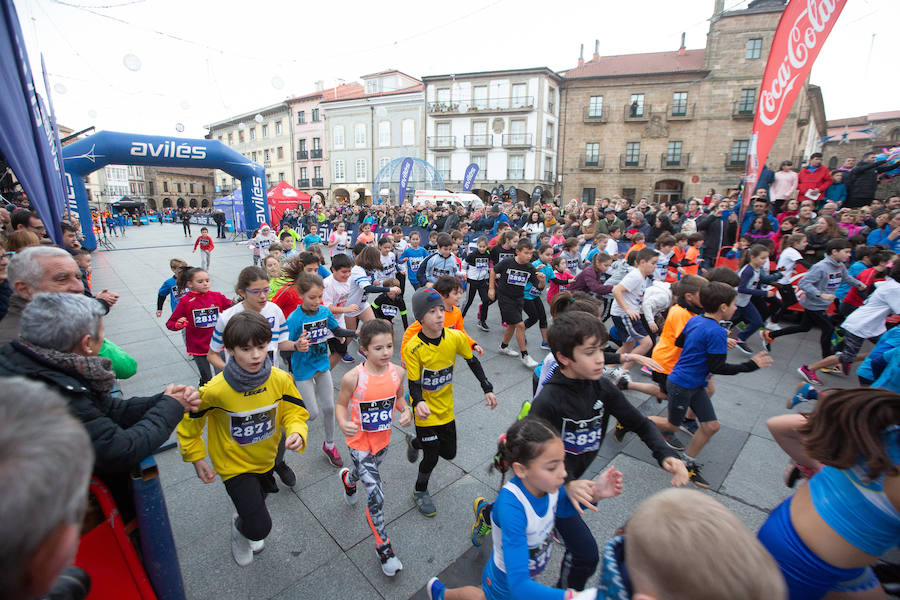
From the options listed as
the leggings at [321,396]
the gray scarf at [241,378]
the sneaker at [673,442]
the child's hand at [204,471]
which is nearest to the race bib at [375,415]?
the gray scarf at [241,378]

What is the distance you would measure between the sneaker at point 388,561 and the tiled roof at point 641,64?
38.1 metres

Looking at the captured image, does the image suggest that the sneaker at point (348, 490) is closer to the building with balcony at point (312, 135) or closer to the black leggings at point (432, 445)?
the black leggings at point (432, 445)

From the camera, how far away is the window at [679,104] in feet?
102

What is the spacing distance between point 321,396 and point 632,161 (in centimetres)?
3564

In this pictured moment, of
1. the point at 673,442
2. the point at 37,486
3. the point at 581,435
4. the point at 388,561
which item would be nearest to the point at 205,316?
the point at 388,561

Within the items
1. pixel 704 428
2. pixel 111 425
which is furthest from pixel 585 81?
pixel 111 425

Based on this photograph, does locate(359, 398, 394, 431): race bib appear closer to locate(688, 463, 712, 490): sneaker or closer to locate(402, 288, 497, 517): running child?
locate(402, 288, 497, 517): running child

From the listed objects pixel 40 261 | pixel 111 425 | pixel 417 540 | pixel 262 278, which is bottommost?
pixel 417 540

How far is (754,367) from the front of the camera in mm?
2959

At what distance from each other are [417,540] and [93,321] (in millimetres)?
2333

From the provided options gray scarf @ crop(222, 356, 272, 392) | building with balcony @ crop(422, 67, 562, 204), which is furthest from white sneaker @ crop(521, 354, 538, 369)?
building with balcony @ crop(422, 67, 562, 204)

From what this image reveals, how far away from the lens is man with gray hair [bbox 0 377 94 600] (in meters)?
0.69

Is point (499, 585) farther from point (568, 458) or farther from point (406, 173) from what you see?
point (406, 173)

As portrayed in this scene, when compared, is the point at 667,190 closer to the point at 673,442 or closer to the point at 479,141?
the point at 479,141
